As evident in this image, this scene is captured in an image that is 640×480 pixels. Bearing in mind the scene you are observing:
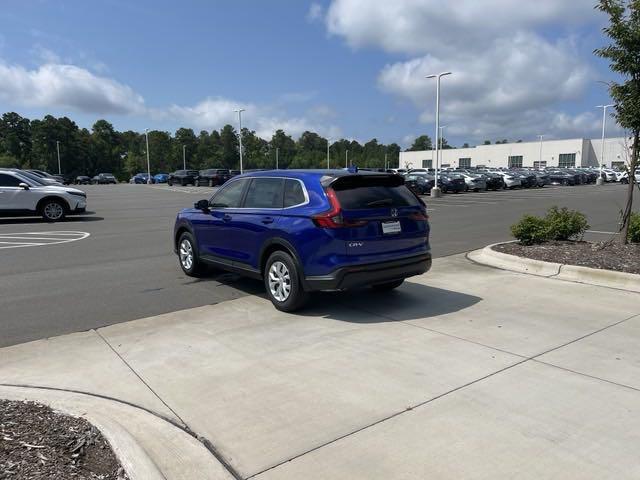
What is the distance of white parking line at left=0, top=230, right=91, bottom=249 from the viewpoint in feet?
39.4

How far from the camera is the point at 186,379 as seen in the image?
434 centimetres

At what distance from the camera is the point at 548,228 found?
31.7ft

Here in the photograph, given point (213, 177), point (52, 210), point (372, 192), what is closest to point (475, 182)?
point (213, 177)

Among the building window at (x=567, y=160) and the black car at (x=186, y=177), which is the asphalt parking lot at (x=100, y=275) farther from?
the building window at (x=567, y=160)

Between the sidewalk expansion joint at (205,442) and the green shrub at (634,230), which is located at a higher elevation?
the green shrub at (634,230)

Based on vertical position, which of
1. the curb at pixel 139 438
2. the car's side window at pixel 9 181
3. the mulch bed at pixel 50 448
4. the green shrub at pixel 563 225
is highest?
the car's side window at pixel 9 181

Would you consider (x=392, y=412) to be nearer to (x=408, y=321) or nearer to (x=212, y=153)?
(x=408, y=321)

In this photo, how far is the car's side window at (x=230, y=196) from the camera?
732 centimetres

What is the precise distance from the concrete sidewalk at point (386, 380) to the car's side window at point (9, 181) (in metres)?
13.5

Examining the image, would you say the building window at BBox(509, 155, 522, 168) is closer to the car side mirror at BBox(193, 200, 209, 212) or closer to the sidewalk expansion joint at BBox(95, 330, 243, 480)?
the car side mirror at BBox(193, 200, 209, 212)

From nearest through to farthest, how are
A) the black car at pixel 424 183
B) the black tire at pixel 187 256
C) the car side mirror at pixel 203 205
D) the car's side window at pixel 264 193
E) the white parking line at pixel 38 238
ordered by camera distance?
the car's side window at pixel 264 193 < the car side mirror at pixel 203 205 < the black tire at pixel 187 256 < the white parking line at pixel 38 238 < the black car at pixel 424 183

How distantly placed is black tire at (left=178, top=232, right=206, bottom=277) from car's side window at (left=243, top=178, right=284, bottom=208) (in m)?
1.56

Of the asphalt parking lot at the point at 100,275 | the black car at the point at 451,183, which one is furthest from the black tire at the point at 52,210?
the black car at the point at 451,183

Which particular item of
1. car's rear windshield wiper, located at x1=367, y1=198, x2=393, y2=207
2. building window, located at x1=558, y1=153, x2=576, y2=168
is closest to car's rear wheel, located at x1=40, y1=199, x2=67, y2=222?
car's rear windshield wiper, located at x1=367, y1=198, x2=393, y2=207
